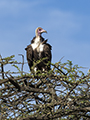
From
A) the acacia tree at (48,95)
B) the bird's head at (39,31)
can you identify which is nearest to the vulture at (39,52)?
the bird's head at (39,31)

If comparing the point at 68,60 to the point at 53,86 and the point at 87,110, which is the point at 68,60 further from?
the point at 87,110

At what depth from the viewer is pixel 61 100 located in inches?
272

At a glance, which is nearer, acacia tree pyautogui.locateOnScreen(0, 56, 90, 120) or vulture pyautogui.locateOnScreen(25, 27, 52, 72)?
acacia tree pyautogui.locateOnScreen(0, 56, 90, 120)

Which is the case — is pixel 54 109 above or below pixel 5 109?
below

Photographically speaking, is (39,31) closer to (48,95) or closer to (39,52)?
(39,52)

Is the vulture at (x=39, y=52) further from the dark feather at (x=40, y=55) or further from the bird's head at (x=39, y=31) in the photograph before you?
the bird's head at (x=39, y=31)

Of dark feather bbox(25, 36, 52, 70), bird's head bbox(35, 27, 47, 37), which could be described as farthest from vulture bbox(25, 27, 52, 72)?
bird's head bbox(35, 27, 47, 37)

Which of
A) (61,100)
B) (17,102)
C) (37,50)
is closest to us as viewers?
(61,100)

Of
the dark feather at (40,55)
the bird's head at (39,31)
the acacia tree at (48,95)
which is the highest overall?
the bird's head at (39,31)

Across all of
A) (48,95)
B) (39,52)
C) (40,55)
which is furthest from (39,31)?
(48,95)

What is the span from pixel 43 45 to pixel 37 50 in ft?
1.37

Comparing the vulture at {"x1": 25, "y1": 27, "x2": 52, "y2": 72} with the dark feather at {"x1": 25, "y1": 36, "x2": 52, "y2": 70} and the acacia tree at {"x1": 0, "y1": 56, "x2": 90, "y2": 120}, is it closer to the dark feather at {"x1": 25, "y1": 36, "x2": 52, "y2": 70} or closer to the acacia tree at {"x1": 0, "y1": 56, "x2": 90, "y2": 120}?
the dark feather at {"x1": 25, "y1": 36, "x2": 52, "y2": 70}

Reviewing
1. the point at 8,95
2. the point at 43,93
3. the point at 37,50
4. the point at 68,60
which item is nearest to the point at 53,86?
the point at 43,93

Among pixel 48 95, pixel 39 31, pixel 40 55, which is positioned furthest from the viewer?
pixel 39 31
